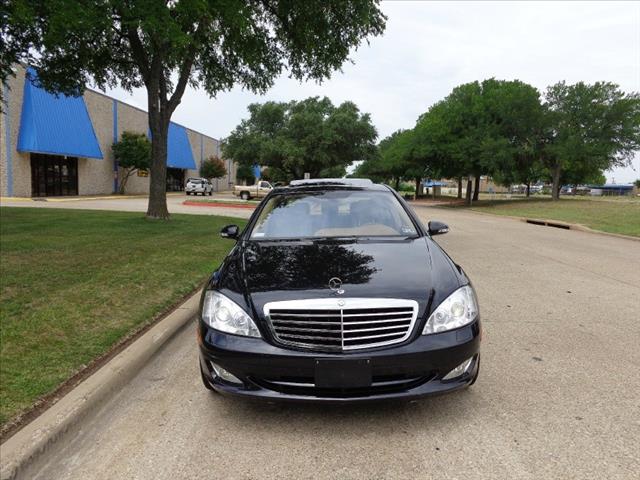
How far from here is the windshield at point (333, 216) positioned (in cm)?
440

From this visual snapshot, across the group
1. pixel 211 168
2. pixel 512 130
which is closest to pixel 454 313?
pixel 512 130

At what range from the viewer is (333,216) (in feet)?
15.3

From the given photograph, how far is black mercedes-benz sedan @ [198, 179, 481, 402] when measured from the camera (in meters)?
2.84

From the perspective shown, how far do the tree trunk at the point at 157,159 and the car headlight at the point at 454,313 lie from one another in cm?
1281

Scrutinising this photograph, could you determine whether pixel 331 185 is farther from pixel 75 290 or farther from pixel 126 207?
pixel 126 207

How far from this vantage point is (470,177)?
39312 mm

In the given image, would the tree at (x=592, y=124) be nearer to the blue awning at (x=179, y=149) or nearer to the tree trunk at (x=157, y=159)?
the tree trunk at (x=157, y=159)

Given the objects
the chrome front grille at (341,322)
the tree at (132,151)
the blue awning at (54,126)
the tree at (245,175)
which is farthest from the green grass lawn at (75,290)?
the tree at (245,175)

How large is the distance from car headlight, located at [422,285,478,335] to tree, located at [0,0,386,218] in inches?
367

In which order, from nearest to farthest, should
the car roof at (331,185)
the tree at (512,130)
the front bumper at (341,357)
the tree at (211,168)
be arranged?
the front bumper at (341,357) → the car roof at (331,185) → the tree at (512,130) → the tree at (211,168)

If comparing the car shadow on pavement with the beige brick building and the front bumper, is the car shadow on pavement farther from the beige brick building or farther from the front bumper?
the beige brick building

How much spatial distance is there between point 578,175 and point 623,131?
20919mm

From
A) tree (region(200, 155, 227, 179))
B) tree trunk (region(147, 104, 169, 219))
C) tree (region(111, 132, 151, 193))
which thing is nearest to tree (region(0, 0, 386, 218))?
tree trunk (region(147, 104, 169, 219))

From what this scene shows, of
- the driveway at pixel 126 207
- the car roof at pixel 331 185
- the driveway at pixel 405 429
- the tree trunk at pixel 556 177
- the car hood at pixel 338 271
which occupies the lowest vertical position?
the driveway at pixel 405 429
